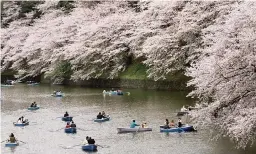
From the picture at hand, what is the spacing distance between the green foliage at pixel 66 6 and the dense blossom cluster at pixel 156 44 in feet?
0.73

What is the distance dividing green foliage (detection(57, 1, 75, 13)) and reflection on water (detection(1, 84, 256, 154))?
48.3 ft

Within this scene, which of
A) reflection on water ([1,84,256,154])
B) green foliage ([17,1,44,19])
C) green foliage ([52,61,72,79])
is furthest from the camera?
green foliage ([17,1,44,19])

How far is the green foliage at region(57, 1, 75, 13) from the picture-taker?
56759 millimetres

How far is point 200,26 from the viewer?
36125 millimetres

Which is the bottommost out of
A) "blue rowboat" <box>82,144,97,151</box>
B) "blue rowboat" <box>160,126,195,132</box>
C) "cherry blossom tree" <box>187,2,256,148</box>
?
"blue rowboat" <box>82,144,97,151</box>

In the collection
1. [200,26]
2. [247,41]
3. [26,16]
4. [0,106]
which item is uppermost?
[26,16]

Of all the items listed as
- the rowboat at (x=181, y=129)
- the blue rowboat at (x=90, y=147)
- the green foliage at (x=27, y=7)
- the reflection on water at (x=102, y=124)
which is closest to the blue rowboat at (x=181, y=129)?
the rowboat at (x=181, y=129)

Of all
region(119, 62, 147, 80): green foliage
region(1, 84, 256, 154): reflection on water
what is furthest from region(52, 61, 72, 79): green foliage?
region(119, 62, 147, 80): green foliage

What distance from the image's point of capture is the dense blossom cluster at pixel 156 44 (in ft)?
65.0

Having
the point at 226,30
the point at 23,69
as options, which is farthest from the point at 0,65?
the point at 226,30

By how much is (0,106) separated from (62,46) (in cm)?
1621

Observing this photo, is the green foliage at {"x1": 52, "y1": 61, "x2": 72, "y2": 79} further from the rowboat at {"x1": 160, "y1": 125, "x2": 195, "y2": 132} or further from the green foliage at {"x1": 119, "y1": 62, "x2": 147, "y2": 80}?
the rowboat at {"x1": 160, "y1": 125, "x2": 195, "y2": 132}

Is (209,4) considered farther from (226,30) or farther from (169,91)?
(226,30)

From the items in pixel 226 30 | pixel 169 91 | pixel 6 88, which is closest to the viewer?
pixel 226 30
